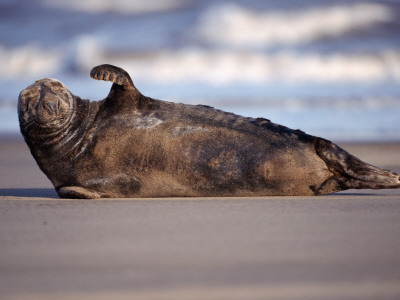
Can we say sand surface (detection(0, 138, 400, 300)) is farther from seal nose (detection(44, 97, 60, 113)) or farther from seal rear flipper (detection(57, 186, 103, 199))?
seal nose (detection(44, 97, 60, 113))

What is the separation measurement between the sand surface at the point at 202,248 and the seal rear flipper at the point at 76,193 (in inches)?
4.1

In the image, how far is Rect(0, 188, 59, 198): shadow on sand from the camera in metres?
5.77

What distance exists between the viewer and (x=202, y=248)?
3291mm

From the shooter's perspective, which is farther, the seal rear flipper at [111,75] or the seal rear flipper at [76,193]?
the seal rear flipper at [111,75]

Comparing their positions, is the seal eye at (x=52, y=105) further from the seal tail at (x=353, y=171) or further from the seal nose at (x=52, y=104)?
the seal tail at (x=353, y=171)

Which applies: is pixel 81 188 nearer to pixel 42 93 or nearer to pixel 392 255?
pixel 42 93

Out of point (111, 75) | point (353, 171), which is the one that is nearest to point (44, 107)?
point (111, 75)

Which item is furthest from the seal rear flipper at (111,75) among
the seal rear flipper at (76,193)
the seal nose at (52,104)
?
the seal rear flipper at (76,193)

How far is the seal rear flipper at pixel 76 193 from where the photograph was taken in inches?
207

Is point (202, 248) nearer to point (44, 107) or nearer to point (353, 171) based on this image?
point (353, 171)

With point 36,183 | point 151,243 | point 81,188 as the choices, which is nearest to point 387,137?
point 36,183

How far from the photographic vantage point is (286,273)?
2785 mm

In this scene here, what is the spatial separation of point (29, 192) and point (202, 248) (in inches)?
127

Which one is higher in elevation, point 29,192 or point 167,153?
point 167,153
